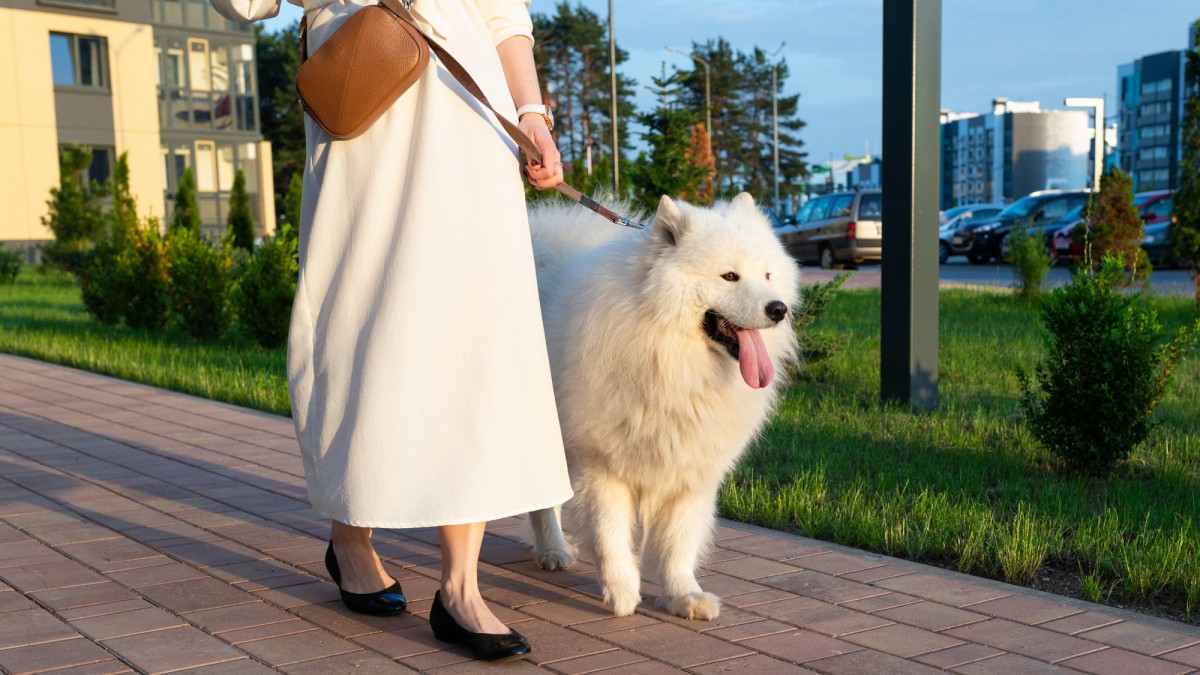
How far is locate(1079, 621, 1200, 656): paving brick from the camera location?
3.16m

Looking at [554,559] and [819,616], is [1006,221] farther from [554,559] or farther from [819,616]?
[819,616]

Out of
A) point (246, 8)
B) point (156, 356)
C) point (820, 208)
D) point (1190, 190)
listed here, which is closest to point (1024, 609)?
point (246, 8)

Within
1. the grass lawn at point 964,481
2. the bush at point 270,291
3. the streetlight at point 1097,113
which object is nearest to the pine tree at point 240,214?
the streetlight at point 1097,113

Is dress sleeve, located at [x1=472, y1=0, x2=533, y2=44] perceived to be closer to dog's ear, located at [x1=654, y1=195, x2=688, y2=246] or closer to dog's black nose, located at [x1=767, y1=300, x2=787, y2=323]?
dog's ear, located at [x1=654, y1=195, x2=688, y2=246]

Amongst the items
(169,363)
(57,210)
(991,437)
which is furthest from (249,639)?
(57,210)

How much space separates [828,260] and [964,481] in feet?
71.5

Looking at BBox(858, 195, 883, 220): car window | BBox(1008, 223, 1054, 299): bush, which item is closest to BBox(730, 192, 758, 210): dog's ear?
BBox(1008, 223, 1054, 299): bush

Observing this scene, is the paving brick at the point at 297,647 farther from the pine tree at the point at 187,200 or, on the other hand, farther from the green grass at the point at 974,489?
the pine tree at the point at 187,200

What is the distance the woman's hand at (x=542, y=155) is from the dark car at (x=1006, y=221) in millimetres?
25486

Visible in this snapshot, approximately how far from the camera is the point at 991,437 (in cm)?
633

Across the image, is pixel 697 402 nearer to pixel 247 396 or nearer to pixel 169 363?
pixel 247 396

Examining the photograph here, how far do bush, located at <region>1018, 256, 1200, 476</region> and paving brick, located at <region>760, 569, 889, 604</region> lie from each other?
207 centimetres

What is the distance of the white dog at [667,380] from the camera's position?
11.5 feet

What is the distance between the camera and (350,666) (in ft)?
9.99
